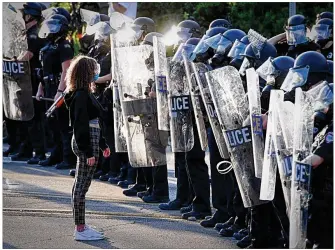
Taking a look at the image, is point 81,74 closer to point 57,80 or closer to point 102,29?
point 102,29

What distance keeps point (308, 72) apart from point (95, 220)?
2763mm

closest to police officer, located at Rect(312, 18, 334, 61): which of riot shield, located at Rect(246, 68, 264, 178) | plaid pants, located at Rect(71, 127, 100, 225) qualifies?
riot shield, located at Rect(246, 68, 264, 178)

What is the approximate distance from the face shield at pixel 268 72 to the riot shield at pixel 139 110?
6.13 ft

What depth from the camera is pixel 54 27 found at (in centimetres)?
1172

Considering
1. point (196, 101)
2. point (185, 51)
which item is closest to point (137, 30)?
point (185, 51)

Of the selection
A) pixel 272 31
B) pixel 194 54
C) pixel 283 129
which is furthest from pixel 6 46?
pixel 272 31

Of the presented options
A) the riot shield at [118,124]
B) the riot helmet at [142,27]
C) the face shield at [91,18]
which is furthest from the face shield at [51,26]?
the riot shield at [118,124]

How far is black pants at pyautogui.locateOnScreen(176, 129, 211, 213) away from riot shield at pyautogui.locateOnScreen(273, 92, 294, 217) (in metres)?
2.26

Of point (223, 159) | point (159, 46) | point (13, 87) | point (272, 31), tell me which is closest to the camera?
point (223, 159)

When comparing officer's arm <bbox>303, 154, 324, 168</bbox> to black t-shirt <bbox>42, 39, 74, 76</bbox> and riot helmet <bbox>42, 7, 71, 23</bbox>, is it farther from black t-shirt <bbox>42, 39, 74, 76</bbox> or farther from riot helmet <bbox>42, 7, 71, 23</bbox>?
riot helmet <bbox>42, 7, 71, 23</bbox>

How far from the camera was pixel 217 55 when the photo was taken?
8.30 metres

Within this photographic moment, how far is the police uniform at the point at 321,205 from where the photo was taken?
20.8ft

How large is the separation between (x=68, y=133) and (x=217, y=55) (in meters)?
4.04

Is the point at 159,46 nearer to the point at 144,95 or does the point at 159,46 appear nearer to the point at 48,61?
the point at 144,95
